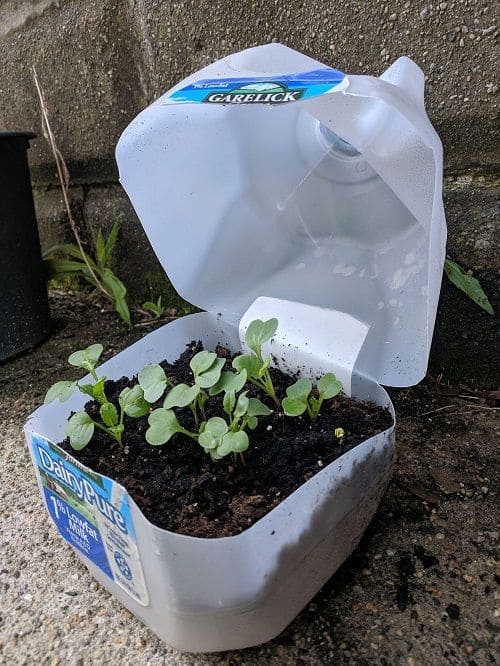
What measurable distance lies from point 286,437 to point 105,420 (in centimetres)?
21

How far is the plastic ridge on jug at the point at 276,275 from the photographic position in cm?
51

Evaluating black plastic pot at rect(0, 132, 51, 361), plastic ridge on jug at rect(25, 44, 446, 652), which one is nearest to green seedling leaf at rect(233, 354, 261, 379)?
plastic ridge on jug at rect(25, 44, 446, 652)

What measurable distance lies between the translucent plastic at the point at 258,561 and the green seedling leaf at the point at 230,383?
0.14m

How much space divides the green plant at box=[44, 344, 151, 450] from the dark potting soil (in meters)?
0.03

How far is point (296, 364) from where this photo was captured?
2.56 ft

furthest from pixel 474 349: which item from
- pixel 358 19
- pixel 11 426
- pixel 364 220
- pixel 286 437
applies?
pixel 11 426

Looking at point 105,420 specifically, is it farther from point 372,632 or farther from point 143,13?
point 143,13

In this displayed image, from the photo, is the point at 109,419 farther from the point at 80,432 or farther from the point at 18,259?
the point at 18,259

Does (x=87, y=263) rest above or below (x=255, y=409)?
below

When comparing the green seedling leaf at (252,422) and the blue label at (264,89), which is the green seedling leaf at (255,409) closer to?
the green seedling leaf at (252,422)

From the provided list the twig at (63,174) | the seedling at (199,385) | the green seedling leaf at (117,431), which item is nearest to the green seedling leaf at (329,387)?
the seedling at (199,385)

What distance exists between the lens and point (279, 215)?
2.71ft

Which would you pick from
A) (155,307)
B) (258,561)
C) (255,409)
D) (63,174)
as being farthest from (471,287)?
(63,174)

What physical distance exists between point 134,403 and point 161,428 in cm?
6
